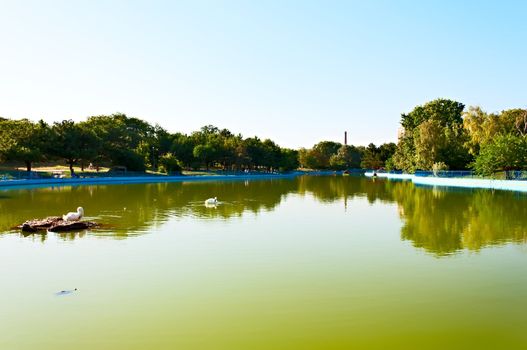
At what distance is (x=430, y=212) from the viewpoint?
2931 cm

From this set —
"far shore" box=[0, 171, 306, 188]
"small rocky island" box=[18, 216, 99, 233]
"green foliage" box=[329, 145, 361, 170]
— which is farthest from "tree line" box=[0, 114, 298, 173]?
"small rocky island" box=[18, 216, 99, 233]

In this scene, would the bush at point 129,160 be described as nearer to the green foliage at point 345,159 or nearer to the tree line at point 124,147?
the tree line at point 124,147

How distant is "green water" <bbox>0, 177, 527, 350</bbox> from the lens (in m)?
8.41

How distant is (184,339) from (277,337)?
167cm

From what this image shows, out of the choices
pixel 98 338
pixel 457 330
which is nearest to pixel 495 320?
pixel 457 330

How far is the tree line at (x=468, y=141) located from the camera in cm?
5372

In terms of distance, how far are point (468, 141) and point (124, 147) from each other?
201 feet

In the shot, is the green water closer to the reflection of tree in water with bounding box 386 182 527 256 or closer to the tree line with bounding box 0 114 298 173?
the reflection of tree in water with bounding box 386 182 527 256

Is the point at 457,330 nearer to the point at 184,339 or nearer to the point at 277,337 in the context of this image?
the point at 277,337

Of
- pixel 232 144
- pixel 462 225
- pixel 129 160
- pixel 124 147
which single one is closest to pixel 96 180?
pixel 129 160

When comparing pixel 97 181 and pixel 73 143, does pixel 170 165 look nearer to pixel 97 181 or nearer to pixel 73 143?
pixel 73 143

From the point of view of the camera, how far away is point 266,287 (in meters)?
11.6

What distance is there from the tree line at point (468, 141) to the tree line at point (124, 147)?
39.7 metres

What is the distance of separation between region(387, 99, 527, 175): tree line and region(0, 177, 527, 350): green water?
34.6 metres
